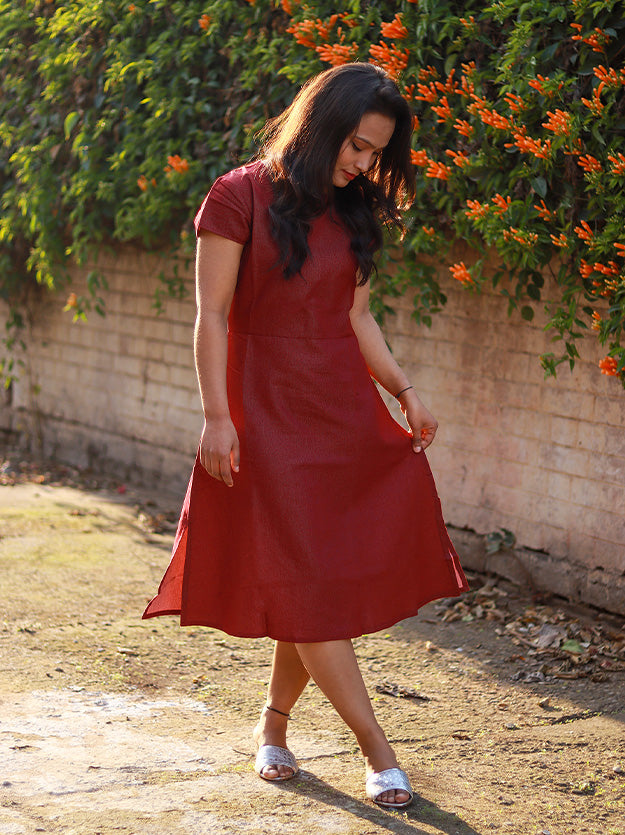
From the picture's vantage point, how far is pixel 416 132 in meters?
4.64

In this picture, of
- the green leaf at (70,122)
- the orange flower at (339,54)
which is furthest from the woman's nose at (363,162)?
the green leaf at (70,122)

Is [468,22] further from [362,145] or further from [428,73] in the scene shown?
[362,145]

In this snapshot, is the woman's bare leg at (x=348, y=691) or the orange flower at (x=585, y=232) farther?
the orange flower at (x=585, y=232)

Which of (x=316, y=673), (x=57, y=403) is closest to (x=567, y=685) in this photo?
(x=316, y=673)

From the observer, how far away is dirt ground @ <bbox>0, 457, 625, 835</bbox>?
285 cm

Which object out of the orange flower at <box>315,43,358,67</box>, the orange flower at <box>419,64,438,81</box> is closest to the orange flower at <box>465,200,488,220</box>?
the orange flower at <box>419,64,438,81</box>

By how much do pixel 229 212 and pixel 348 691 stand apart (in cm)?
130

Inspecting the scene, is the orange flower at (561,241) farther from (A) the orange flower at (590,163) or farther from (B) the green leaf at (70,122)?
(B) the green leaf at (70,122)

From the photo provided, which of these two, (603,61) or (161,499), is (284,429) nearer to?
(603,61)

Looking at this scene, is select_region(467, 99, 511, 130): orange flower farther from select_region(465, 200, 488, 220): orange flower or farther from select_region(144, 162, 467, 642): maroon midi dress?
select_region(144, 162, 467, 642): maroon midi dress

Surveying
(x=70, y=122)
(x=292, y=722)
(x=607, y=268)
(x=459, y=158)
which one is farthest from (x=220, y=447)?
(x=70, y=122)

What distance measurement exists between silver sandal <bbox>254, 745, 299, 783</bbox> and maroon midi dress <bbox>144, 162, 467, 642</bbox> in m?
0.46

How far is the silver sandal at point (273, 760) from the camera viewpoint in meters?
3.06

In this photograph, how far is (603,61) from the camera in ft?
13.4
